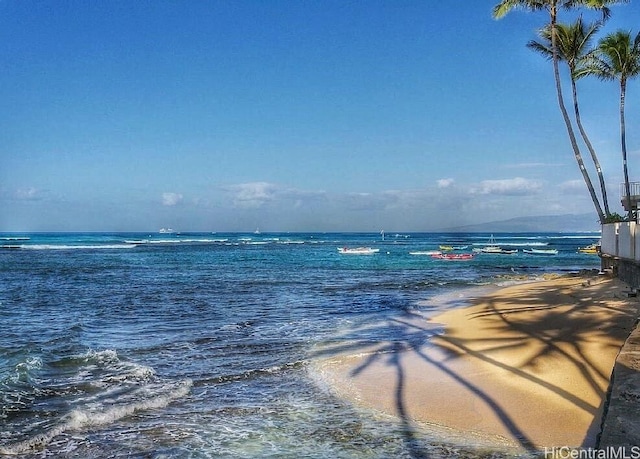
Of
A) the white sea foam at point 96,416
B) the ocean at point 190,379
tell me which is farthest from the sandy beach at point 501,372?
the white sea foam at point 96,416

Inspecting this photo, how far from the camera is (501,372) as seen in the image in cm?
874

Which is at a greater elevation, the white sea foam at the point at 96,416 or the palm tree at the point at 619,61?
the palm tree at the point at 619,61

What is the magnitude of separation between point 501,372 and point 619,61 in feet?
80.7

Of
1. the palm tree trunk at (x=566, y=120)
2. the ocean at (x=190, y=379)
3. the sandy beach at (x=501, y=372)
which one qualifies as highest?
the palm tree trunk at (x=566, y=120)

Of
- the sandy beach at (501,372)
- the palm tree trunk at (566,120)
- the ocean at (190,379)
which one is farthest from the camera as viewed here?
the palm tree trunk at (566,120)

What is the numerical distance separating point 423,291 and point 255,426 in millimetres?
18213

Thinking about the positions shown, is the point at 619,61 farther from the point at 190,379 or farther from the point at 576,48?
the point at 190,379

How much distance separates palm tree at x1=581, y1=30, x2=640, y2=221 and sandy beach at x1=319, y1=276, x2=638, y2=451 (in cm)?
1711

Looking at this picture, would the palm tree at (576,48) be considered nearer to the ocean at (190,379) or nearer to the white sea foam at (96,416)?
the ocean at (190,379)

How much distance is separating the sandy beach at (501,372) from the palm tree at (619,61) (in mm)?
17113

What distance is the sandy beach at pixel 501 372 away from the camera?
6.50 m

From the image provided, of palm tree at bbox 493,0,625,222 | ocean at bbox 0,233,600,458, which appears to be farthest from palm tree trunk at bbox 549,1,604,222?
ocean at bbox 0,233,600,458

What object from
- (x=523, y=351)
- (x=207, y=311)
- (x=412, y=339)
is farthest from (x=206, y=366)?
(x=207, y=311)

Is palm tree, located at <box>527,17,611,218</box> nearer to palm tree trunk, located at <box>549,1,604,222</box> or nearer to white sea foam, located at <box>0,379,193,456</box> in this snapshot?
palm tree trunk, located at <box>549,1,604,222</box>
